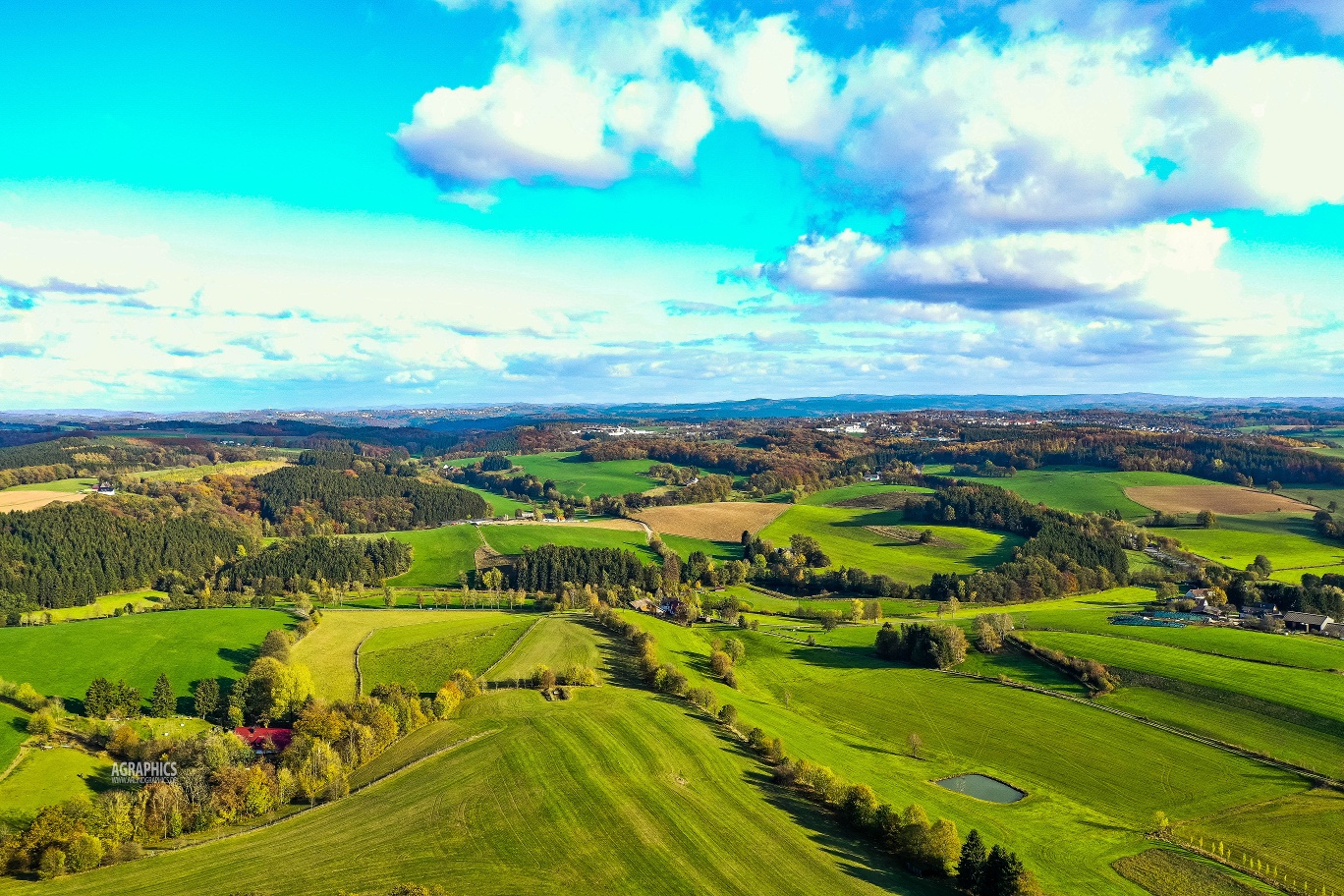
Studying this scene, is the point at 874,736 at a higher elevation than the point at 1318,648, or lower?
lower

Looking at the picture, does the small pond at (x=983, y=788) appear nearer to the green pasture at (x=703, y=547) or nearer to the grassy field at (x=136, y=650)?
the grassy field at (x=136, y=650)

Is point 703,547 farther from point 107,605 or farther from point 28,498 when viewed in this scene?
point 28,498

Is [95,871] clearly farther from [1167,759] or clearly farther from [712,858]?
[1167,759]

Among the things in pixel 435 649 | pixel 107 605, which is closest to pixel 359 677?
pixel 435 649

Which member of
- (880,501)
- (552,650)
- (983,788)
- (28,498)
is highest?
(28,498)

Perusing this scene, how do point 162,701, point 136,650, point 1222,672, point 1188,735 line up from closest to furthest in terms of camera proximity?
point 1188,735
point 162,701
point 1222,672
point 136,650

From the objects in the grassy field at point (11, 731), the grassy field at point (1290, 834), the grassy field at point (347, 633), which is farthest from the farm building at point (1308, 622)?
the grassy field at point (11, 731)

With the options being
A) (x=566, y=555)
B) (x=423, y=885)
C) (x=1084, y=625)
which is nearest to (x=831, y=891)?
(x=423, y=885)
